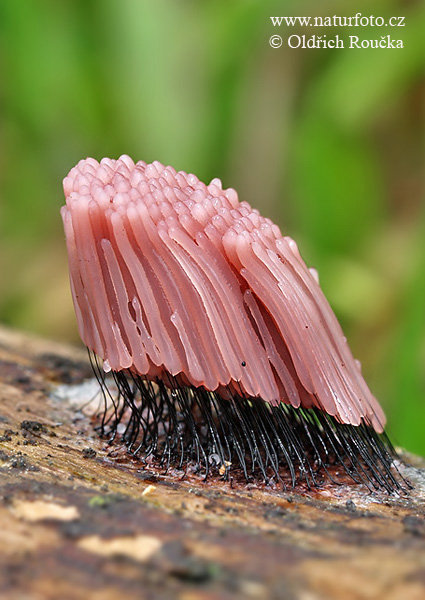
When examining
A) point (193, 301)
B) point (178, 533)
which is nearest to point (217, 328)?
point (193, 301)

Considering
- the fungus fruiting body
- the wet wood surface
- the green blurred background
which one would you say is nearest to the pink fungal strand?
the fungus fruiting body

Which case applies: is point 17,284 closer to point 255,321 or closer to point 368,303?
point 368,303

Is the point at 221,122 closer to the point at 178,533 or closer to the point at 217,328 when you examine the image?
the point at 217,328

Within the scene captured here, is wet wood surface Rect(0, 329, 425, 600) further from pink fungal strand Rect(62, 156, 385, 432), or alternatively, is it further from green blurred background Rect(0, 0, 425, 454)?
green blurred background Rect(0, 0, 425, 454)

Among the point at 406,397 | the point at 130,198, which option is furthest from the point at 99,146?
the point at 130,198

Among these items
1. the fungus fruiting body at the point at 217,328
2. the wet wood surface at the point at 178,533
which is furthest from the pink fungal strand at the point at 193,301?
the wet wood surface at the point at 178,533

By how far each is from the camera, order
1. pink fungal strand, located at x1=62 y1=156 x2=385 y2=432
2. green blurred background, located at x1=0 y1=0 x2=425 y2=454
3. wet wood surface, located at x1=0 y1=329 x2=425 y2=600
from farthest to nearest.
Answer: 1. green blurred background, located at x1=0 y1=0 x2=425 y2=454
2. pink fungal strand, located at x1=62 y1=156 x2=385 y2=432
3. wet wood surface, located at x1=0 y1=329 x2=425 y2=600

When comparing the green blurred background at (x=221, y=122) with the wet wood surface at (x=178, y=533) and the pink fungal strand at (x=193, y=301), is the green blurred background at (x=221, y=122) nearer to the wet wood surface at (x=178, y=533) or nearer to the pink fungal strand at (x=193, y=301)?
the pink fungal strand at (x=193, y=301)

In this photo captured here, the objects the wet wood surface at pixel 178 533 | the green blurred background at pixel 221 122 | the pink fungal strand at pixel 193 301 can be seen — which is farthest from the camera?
the green blurred background at pixel 221 122
